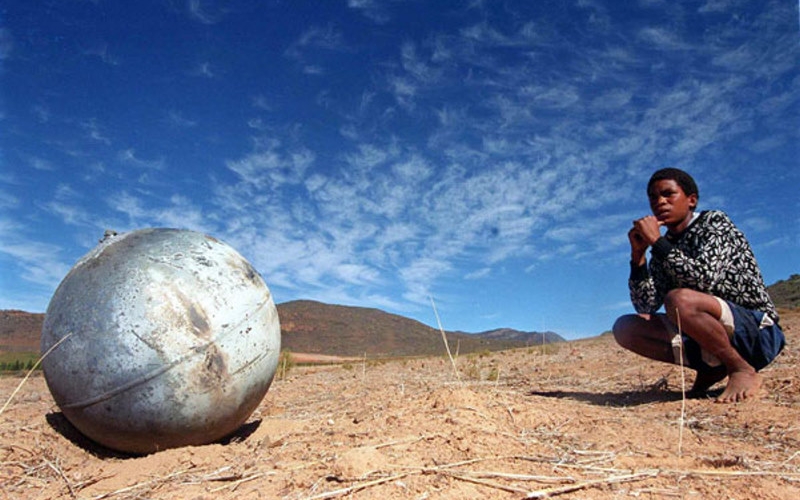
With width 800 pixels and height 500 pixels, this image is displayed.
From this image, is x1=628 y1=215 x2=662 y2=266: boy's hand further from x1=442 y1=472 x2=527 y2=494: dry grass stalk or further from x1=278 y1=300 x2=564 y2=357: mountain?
x1=278 y1=300 x2=564 y2=357: mountain

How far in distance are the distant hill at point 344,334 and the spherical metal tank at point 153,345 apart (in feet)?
113

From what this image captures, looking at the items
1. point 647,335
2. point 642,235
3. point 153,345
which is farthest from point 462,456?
point 647,335

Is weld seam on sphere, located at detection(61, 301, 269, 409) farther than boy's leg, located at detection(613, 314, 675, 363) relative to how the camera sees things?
No

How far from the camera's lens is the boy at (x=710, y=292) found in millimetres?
5109

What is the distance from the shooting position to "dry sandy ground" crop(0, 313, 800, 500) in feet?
9.10

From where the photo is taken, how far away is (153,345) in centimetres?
408

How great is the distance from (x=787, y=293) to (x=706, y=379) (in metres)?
33.4

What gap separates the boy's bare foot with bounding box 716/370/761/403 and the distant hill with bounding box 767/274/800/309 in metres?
26.0

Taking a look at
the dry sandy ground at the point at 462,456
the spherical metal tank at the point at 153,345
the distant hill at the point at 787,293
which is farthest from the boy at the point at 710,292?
the distant hill at the point at 787,293

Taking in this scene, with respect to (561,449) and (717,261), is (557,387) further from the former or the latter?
(561,449)

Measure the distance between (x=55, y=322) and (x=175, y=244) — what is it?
1.13m

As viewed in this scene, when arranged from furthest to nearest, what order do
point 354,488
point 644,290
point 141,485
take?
1. point 644,290
2. point 141,485
3. point 354,488

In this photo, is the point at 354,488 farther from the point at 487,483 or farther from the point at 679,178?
the point at 679,178

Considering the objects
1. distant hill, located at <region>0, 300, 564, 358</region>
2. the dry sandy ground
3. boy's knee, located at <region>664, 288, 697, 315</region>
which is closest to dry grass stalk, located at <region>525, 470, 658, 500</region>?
the dry sandy ground
